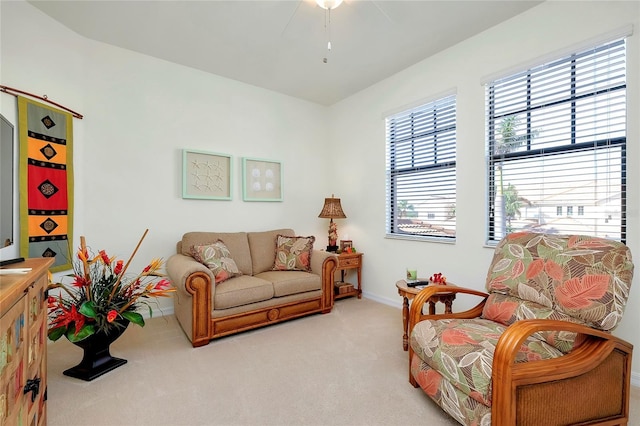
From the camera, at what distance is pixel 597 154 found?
2141 mm

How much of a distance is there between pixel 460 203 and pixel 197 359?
2685 mm

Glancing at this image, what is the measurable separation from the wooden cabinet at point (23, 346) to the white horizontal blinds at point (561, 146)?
3.09 metres

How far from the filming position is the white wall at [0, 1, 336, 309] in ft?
8.15

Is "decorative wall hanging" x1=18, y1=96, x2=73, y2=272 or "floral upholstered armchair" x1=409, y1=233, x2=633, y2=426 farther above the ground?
"decorative wall hanging" x1=18, y1=96, x2=73, y2=272

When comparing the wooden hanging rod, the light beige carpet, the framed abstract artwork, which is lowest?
the light beige carpet

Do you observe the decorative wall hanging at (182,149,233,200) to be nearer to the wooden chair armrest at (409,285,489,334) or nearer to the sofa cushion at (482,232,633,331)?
the wooden chair armrest at (409,285,489,334)

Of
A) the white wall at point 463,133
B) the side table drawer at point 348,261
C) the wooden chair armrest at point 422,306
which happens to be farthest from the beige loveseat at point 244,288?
the wooden chair armrest at point 422,306

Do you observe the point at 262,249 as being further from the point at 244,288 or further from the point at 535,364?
the point at 535,364

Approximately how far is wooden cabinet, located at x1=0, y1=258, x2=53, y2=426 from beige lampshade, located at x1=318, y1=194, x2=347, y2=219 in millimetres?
2897

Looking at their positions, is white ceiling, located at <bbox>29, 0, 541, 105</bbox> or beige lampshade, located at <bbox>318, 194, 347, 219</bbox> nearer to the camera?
white ceiling, located at <bbox>29, 0, 541, 105</bbox>

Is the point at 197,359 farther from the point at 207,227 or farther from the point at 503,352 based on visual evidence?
the point at 503,352

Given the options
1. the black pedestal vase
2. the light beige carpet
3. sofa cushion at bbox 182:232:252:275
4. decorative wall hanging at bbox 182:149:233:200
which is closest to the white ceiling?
decorative wall hanging at bbox 182:149:233:200

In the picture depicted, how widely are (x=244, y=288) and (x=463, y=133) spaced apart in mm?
2538

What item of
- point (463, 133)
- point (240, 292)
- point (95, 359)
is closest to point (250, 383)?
point (240, 292)
